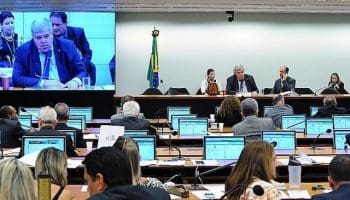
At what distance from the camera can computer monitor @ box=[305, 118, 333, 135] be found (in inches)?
363

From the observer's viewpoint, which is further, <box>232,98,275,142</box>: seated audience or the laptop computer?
<box>232,98,275,142</box>: seated audience

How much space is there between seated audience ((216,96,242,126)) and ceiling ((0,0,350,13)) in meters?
4.58

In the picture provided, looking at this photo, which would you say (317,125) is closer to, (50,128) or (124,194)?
(50,128)

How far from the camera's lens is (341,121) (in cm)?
946

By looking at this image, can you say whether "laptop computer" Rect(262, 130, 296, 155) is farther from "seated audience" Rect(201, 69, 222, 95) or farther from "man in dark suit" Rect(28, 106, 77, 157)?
"seated audience" Rect(201, 69, 222, 95)

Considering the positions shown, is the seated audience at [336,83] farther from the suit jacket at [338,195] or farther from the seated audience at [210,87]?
the suit jacket at [338,195]

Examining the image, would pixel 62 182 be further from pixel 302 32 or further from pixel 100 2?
pixel 302 32

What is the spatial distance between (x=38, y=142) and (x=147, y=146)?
3.79ft

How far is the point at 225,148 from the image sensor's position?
6.80 meters

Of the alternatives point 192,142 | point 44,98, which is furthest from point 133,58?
point 192,142

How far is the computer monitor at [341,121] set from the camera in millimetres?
9414

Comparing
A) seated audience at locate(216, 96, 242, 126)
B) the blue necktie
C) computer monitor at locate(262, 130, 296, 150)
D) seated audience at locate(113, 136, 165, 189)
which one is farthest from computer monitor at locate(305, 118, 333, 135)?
the blue necktie

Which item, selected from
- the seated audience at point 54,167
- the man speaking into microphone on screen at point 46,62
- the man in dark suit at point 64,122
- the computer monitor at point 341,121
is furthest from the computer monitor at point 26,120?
the seated audience at point 54,167

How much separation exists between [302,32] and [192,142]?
9382 millimetres
